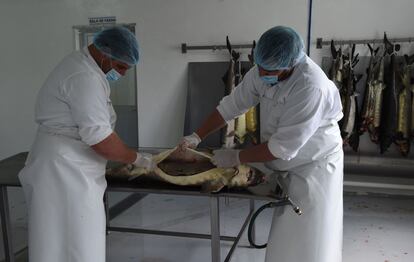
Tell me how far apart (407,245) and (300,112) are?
1780mm

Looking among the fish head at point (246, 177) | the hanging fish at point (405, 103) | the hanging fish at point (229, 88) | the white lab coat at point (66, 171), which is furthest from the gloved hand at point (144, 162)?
the hanging fish at point (405, 103)

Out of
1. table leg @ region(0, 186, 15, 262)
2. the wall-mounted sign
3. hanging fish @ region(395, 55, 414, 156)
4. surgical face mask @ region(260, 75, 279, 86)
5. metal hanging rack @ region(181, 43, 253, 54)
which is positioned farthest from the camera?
the wall-mounted sign

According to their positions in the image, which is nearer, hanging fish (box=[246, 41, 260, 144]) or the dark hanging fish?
the dark hanging fish

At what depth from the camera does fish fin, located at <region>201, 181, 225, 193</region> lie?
1.83 m

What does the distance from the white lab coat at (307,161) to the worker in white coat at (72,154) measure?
2.29 ft

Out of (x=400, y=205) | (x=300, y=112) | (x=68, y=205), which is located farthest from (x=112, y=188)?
(x=400, y=205)

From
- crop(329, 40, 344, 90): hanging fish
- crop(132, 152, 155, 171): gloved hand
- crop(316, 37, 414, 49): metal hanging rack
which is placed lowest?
crop(132, 152, 155, 171): gloved hand

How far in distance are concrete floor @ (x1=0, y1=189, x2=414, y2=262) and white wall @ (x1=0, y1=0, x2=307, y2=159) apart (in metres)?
0.87

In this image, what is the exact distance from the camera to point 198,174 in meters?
1.91

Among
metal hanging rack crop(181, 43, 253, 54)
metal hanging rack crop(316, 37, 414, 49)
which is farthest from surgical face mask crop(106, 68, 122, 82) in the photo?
metal hanging rack crop(316, 37, 414, 49)

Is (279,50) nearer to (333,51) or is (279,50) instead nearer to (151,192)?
(151,192)

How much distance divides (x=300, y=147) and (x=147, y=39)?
262 centimetres

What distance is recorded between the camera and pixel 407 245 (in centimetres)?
279

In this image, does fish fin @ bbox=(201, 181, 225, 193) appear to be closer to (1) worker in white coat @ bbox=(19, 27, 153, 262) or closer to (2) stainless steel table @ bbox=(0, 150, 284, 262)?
(2) stainless steel table @ bbox=(0, 150, 284, 262)
